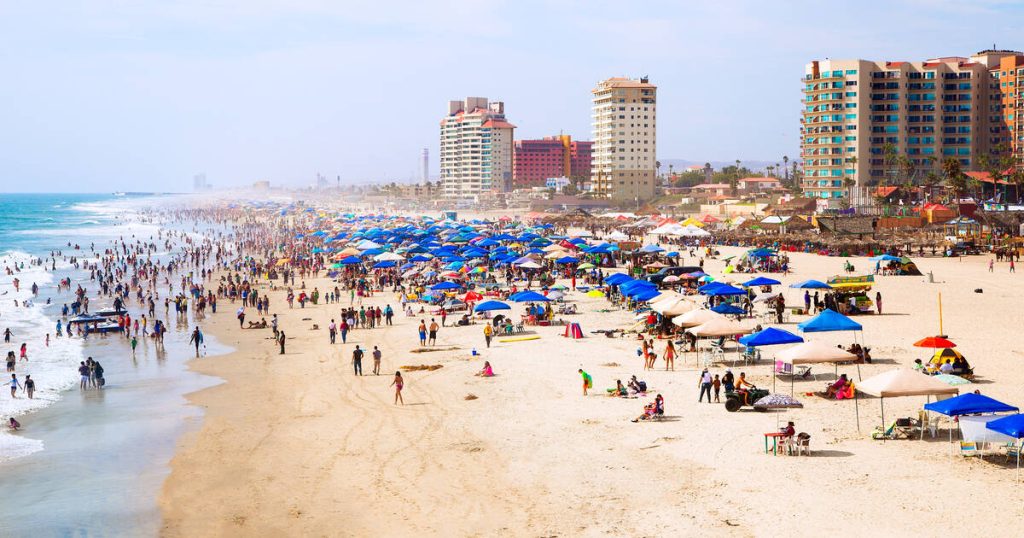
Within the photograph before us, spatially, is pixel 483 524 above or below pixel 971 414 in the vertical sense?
below

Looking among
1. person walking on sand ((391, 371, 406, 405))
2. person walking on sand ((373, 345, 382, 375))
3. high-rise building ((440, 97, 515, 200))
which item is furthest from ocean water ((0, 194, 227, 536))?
high-rise building ((440, 97, 515, 200))

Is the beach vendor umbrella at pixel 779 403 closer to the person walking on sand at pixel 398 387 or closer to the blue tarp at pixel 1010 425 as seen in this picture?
the blue tarp at pixel 1010 425

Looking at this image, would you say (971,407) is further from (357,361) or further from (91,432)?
(91,432)

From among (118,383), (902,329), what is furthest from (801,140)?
(118,383)

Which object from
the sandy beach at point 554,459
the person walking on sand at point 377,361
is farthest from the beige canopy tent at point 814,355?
the person walking on sand at point 377,361

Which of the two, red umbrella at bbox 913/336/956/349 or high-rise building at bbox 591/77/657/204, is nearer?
red umbrella at bbox 913/336/956/349

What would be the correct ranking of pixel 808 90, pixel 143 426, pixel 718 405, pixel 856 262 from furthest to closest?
pixel 808 90
pixel 856 262
pixel 143 426
pixel 718 405

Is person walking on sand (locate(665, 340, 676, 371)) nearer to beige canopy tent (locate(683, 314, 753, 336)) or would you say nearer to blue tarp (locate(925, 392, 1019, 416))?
beige canopy tent (locate(683, 314, 753, 336))

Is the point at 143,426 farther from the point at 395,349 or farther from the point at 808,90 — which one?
the point at 808,90
